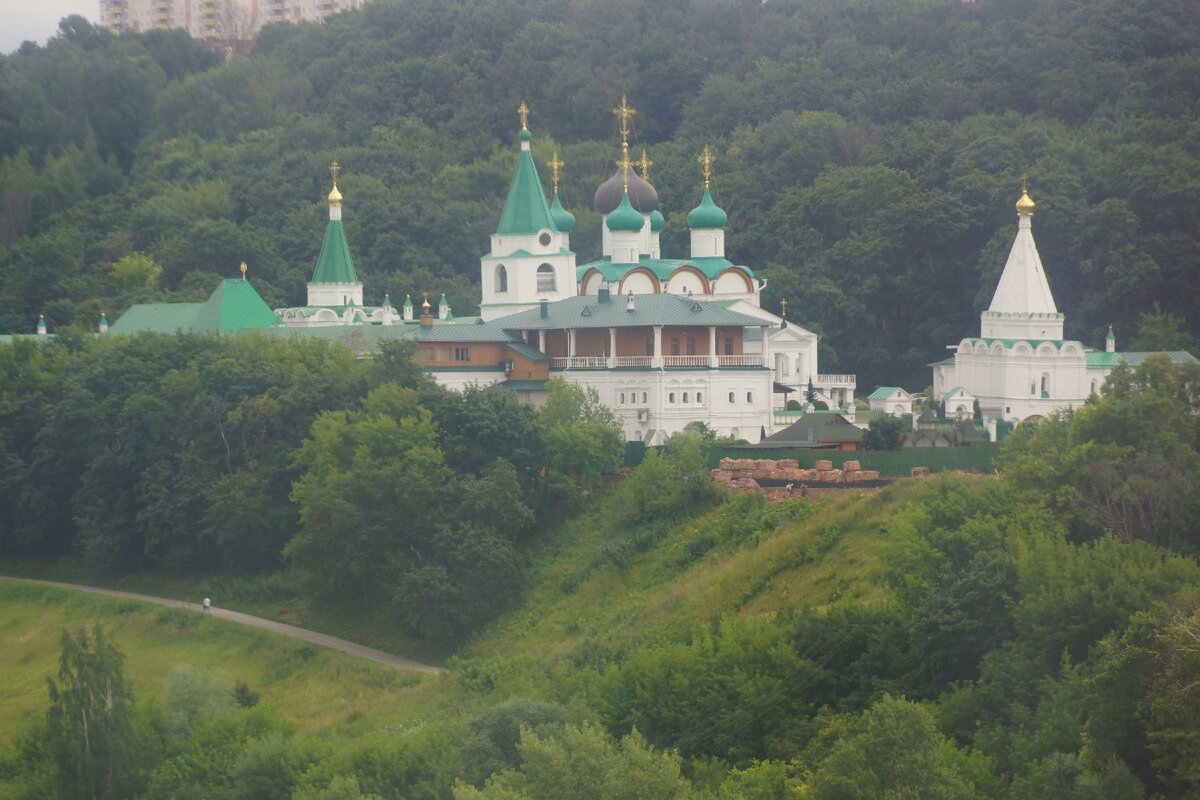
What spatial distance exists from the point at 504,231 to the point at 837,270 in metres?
10.3

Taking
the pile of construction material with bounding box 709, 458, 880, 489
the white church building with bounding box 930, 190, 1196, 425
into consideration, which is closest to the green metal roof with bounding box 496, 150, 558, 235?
the white church building with bounding box 930, 190, 1196, 425

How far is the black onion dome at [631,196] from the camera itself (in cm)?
5267

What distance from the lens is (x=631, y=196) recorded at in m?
52.7

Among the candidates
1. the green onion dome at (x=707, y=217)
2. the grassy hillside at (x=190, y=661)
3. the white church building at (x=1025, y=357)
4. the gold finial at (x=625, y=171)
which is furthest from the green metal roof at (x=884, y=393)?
the grassy hillside at (x=190, y=661)

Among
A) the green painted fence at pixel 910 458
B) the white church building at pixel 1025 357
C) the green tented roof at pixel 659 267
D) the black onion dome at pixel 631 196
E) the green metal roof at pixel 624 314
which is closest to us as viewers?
the green painted fence at pixel 910 458

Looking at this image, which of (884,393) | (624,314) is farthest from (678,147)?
(624,314)

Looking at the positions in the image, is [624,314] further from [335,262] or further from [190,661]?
[335,262]

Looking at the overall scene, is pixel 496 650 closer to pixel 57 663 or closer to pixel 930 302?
pixel 57 663

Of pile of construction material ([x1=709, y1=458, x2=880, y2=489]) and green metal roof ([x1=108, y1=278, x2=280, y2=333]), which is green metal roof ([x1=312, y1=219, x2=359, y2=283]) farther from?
pile of construction material ([x1=709, y1=458, x2=880, y2=489])

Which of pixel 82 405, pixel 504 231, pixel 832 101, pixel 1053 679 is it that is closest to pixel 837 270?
pixel 504 231

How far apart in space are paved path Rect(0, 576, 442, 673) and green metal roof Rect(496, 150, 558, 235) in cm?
1274

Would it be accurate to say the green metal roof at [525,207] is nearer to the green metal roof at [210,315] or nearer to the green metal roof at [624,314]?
the green metal roof at [624,314]

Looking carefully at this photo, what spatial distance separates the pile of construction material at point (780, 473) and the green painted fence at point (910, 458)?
8.5 inches

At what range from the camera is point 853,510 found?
33.5 metres
